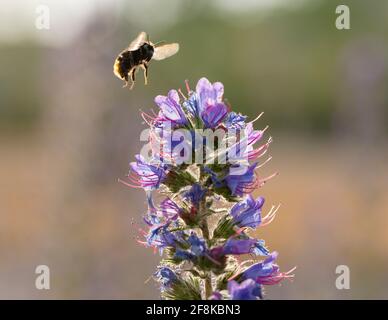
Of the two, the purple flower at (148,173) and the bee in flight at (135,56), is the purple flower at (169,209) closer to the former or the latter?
the purple flower at (148,173)

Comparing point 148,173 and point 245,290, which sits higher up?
point 148,173

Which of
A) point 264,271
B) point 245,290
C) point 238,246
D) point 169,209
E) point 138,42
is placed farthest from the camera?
point 138,42

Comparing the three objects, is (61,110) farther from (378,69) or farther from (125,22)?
(378,69)

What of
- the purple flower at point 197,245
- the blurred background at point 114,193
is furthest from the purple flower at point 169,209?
the blurred background at point 114,193

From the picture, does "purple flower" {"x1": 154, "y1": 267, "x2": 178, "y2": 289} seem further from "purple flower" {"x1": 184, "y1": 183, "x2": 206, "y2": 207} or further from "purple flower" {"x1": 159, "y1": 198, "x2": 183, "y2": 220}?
"purple flower" {"x1": 184, "y1": 183, "x2": 206, "y2": 207}

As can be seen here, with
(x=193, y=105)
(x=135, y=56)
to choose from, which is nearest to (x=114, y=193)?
(x=135, y=56)

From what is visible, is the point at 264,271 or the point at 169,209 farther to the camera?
the point at 169,209

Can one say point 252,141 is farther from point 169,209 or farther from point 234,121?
point 169,209
